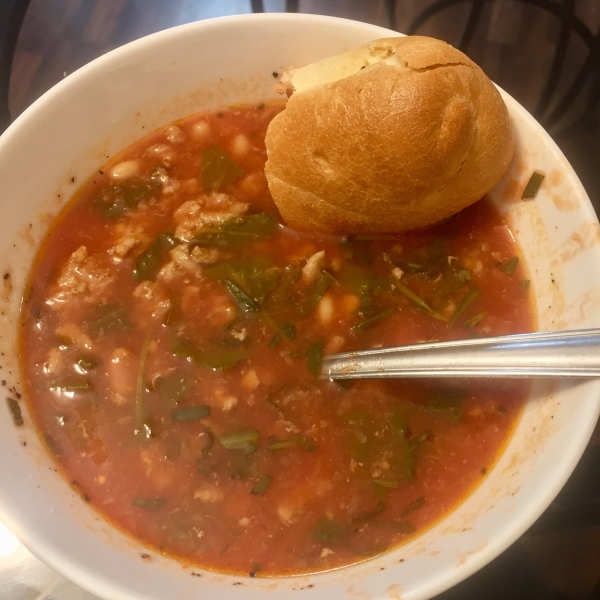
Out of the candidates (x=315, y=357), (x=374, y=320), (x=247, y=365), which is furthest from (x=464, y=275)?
(x=247, y=365)

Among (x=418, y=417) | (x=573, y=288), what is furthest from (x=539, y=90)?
(x=418, y=417)

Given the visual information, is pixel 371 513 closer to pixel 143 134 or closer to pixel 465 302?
pixel 465 302

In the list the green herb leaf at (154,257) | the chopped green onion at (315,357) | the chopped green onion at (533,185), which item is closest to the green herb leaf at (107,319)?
the green herb leaf at (154,257)

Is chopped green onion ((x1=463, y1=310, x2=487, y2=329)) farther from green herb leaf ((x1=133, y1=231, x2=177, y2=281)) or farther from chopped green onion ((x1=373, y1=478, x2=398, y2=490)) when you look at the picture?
green herb leaf ((x1=133, y1=231, x2=177, y2=281))

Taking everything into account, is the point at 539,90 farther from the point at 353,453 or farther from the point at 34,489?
the point at 34,489

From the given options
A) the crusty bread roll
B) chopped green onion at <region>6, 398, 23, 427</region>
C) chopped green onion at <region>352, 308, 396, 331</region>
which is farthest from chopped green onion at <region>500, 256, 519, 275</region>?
chopped green onion at <region>6, 398, 23, 427</region>

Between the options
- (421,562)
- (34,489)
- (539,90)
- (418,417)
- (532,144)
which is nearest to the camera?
(421,562)

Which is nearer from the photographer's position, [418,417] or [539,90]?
[418,417]
